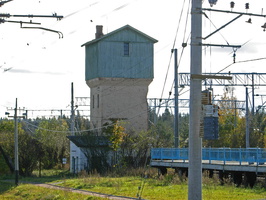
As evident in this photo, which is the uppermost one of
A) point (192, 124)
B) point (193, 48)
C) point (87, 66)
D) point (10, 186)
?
point (87, 66)

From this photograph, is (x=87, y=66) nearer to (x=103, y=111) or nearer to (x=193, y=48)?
(x=103, y=111)

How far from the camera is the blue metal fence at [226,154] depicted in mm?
35438

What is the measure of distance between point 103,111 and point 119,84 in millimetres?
3249

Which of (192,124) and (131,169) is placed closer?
(192,124)

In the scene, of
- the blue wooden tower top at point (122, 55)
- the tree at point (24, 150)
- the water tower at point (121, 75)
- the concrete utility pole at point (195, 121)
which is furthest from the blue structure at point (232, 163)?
the blue wooden tower top at point (122, 55)

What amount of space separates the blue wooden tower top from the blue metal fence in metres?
17.6

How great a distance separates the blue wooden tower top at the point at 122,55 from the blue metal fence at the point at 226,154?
57.8ft

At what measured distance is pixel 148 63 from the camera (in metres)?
66.8

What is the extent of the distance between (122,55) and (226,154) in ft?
Answer: 93.1

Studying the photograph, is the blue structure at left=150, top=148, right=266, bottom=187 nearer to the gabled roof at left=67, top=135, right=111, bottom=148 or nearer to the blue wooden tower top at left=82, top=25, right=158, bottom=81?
the gabled roof at left=67, top=135, right=111, bottom=148

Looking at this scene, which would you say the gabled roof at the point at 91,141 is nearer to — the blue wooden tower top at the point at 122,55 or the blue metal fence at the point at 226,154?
the blue wooden tower top at the point at 122,55

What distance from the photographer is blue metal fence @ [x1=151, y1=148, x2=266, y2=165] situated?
35.4m

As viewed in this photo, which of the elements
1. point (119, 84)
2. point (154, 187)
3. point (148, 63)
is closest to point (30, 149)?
point (119, 84)

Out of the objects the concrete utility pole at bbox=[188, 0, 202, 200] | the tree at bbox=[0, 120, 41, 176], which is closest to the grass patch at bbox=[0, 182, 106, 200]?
the concrete utility pole at bbox=[188, 0, 202, 200]
